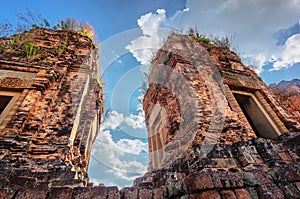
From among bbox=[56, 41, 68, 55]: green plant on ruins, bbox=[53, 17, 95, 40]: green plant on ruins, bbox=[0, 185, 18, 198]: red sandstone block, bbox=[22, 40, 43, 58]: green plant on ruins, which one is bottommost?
bbox=[0, 185, 18, 198]: red sandstone block

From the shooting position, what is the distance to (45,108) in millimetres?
4508

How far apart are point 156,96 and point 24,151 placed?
5014mm

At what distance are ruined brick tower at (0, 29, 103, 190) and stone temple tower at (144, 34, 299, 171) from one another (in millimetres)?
2549

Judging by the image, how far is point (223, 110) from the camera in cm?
466

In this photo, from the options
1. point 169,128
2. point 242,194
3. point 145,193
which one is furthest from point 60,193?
point 169,128

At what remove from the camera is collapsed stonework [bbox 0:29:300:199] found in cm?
221

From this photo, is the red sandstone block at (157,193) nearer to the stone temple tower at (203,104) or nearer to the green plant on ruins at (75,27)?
the stone temple tower at (203,104)

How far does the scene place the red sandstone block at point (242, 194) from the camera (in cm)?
196

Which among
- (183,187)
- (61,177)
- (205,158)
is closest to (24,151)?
(61,177)

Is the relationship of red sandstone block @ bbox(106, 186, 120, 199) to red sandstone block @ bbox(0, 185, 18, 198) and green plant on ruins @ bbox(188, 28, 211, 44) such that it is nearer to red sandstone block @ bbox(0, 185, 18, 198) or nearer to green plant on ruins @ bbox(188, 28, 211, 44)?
red sandstone block @ bbox(0, 185, 18, 198)

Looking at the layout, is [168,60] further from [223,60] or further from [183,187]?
[183,187]

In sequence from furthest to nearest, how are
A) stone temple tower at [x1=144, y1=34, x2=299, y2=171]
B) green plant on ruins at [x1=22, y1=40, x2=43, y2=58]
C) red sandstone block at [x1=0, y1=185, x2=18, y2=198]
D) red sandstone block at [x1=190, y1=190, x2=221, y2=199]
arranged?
green plant on ruins at [x1=22, y1=40, x2=43, y2=58] → stone temple tower at [x1=144, y1=34, x2=299, y2=171] → red sandstone block at [x1=0, y1=185, x2=18, y2=198] → red sandstone block at [x1=190, y1=190, x2=221, y2=199]

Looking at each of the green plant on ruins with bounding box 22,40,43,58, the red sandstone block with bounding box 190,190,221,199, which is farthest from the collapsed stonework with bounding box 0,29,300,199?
the green plant on ruins with bounding box 22,40,43,58

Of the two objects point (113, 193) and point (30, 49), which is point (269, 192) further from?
point (30, 49)
